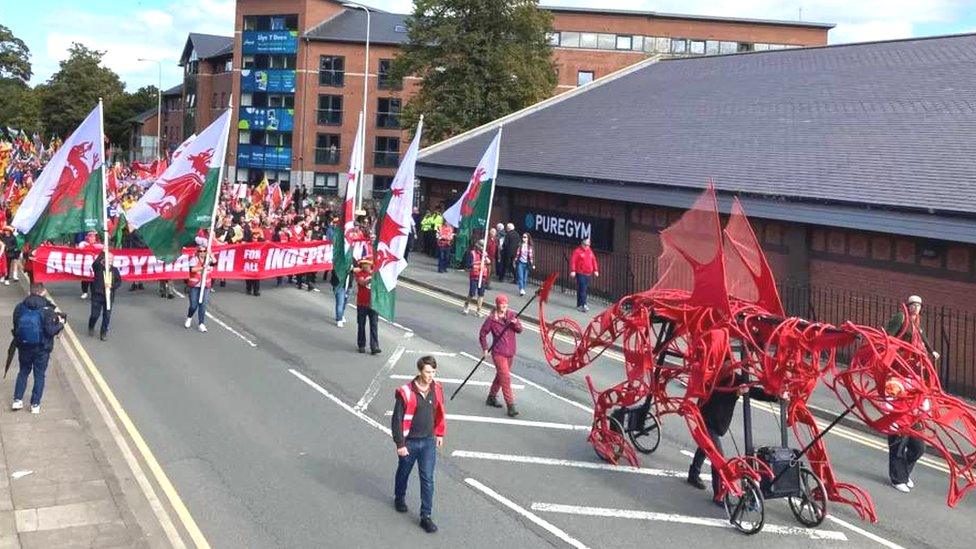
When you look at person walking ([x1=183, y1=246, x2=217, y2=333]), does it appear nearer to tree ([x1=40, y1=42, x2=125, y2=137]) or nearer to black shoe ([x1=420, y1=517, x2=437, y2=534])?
black shoe ([x1=420, y1=517, x2=437, y2=534])

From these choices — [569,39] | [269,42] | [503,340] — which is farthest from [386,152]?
[503,340]

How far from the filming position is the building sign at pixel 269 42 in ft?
216

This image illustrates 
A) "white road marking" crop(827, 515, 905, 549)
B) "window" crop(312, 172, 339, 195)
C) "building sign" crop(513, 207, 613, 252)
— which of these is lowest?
"white road marking" crop(827, 515, 905, 549)

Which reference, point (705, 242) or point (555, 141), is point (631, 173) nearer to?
point (555, 141)

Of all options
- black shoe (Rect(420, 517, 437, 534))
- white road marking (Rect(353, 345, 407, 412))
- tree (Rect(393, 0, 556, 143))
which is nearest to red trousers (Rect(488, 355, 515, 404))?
white road marking (Rect(353, 345, 407, 412))

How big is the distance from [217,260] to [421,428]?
14.4m

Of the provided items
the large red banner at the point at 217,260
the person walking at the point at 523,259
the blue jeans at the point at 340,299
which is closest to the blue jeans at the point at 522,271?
the person walking at the point at 523,259

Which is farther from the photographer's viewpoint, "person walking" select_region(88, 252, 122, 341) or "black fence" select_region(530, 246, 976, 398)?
"person walking" select_region(88, 252, 122, 341)

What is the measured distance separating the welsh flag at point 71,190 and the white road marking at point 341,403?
5029 mm

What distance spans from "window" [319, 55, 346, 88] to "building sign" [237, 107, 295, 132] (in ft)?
10.6

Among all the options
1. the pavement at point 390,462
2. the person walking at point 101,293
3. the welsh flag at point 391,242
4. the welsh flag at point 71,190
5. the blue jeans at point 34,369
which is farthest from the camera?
the person walking at point 101,293

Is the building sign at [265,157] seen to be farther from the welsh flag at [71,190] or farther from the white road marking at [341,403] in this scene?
the white road marking at [341,403]

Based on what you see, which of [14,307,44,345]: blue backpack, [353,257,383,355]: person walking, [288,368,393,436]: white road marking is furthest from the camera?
[353,257,383,355]: person walking

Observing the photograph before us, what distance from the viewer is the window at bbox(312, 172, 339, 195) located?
217 feet
